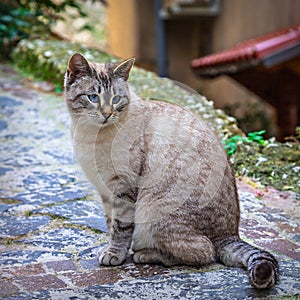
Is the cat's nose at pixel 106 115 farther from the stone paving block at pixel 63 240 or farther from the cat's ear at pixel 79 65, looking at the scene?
the stone paving block at pixel 63 240

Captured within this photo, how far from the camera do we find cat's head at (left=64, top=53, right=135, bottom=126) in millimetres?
3229

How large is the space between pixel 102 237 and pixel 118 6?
1078 centimetres

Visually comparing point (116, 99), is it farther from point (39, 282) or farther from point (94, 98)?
point (39, 282)

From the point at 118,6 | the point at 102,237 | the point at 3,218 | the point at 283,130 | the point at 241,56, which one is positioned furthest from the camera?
the point at 118,6

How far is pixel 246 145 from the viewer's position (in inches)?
210

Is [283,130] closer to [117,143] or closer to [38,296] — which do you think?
[117,143]

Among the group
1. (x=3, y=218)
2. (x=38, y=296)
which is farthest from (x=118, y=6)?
(x=38, y=296)

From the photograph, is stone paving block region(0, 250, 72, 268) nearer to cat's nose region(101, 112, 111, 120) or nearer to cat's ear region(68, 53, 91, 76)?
cat's nose region(101, 112, 111, 120)

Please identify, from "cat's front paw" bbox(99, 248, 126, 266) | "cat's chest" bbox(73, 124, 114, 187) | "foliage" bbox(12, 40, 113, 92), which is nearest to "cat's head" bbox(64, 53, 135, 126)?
"cat's chest" bbox(73, 124, 114, 187)

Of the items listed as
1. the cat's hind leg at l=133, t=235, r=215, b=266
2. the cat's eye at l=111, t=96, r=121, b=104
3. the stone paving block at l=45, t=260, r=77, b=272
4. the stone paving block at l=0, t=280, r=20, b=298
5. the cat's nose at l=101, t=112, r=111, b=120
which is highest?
the cat's eye at l=111, t=96, r=121, b=104

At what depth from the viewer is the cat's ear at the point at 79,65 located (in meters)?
3.23

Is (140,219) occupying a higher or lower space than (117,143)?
lower

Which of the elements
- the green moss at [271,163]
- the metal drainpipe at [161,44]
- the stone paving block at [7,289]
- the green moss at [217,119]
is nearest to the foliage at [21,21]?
the green moss at [217,119]

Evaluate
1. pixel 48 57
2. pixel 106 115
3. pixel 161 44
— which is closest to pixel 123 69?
pixel 106 115
